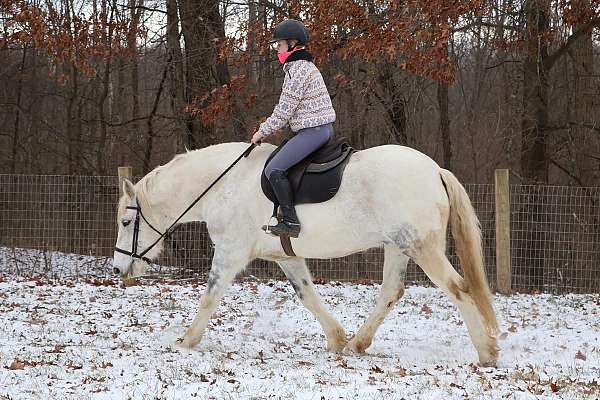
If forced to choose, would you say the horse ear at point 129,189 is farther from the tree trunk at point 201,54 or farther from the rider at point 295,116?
the tree trunk at point 201,54

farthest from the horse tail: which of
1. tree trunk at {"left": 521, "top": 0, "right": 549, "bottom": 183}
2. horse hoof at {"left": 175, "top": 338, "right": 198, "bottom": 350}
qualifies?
tree trunk at {"left": 521, "top": 0, "right": 549, "bottom": 183}

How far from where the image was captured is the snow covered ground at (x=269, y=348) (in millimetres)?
5160

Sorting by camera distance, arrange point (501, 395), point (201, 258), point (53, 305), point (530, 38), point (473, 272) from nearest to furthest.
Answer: point (501, 395) → point (473, 272) → point (53, 305) → point (201, 258) → point (530, 38)

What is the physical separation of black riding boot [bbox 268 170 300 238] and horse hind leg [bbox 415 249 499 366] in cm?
110

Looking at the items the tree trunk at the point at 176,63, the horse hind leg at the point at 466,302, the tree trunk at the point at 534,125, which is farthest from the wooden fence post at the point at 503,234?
the tree trunk at the point at 176,63

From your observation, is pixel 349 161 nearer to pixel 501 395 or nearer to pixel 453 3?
pixel 501 395

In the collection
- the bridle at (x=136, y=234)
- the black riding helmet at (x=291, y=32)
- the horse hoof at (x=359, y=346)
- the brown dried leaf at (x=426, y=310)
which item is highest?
the black riding helmet at (x=291, y=32)

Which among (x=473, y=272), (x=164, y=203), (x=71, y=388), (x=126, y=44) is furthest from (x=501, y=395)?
(x=126, y=44)

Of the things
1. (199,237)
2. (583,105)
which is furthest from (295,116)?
(583,105)

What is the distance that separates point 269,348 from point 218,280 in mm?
868

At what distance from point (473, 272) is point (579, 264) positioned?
6430 millimetres

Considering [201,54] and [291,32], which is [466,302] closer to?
[291,32]

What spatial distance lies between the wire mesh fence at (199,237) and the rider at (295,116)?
19.6ft

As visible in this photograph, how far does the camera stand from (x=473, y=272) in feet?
20.9
